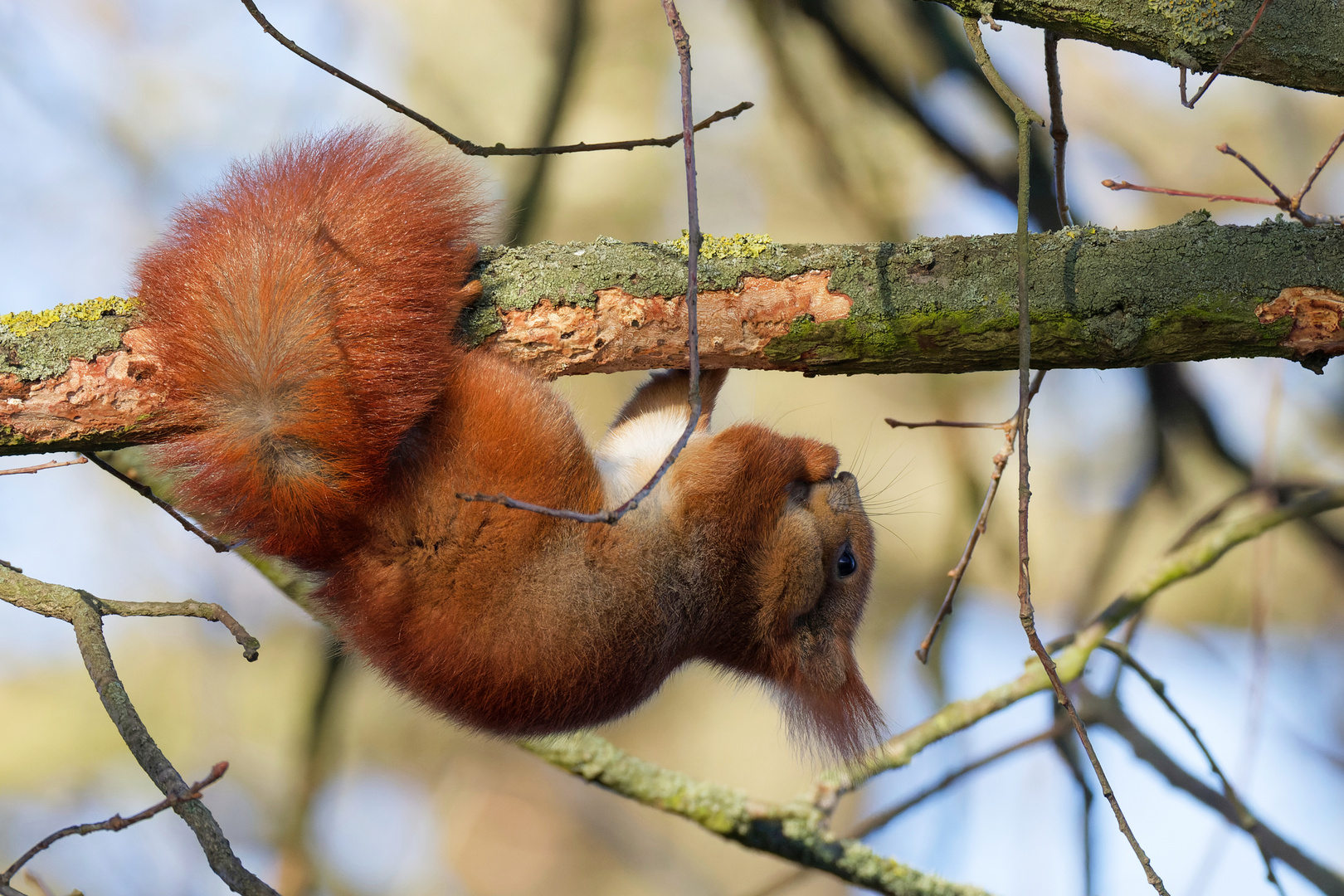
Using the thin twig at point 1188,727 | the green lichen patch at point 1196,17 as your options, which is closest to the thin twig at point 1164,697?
the thin twig at point 1188,727

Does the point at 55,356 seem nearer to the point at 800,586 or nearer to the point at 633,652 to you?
the point at 633,652

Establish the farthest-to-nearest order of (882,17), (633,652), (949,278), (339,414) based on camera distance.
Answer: (882,17) → (633,652) → (949,278) → (339,414)

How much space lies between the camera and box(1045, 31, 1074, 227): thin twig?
2.05 metres

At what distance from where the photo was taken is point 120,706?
150 centimetres

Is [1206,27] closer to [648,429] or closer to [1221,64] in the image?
[1221,64]

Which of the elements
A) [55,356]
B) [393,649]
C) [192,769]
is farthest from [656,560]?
[192,769]

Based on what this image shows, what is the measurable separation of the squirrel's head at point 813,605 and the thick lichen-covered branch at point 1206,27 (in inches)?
49.7

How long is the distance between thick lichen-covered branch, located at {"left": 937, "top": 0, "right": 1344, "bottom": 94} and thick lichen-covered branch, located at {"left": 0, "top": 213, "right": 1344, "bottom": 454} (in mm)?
364

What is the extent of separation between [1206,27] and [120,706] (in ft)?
8.64

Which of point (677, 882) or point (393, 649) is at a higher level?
point (677, 882)

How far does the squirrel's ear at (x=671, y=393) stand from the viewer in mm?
2547

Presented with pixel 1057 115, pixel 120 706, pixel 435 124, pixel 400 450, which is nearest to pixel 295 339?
pixel 400 450

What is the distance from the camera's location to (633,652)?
6.93 ft

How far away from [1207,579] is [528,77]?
6.15m
